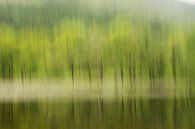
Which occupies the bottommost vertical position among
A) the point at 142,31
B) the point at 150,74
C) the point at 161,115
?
the point at 161,115

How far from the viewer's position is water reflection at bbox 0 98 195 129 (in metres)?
0.90

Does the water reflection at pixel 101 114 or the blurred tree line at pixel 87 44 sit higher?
the blurred tree line at pixel 87 44

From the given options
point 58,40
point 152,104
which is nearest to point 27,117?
point 58,40

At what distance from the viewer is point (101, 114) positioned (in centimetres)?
92

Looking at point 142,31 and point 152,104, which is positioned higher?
point 142,31

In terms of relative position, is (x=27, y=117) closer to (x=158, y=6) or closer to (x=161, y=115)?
(x=161, y=115)

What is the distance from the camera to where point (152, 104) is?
93cm

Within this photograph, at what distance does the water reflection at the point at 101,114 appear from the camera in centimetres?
90

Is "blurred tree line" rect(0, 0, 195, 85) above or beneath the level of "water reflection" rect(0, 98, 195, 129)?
above

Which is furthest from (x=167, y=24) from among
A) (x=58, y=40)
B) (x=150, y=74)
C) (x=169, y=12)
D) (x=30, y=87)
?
(x=30, y=87)

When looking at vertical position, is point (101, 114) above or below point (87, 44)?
below

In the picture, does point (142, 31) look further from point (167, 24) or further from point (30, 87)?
point (30, 87)

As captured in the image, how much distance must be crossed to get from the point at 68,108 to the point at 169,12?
1.21ft

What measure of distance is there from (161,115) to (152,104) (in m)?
0.04
